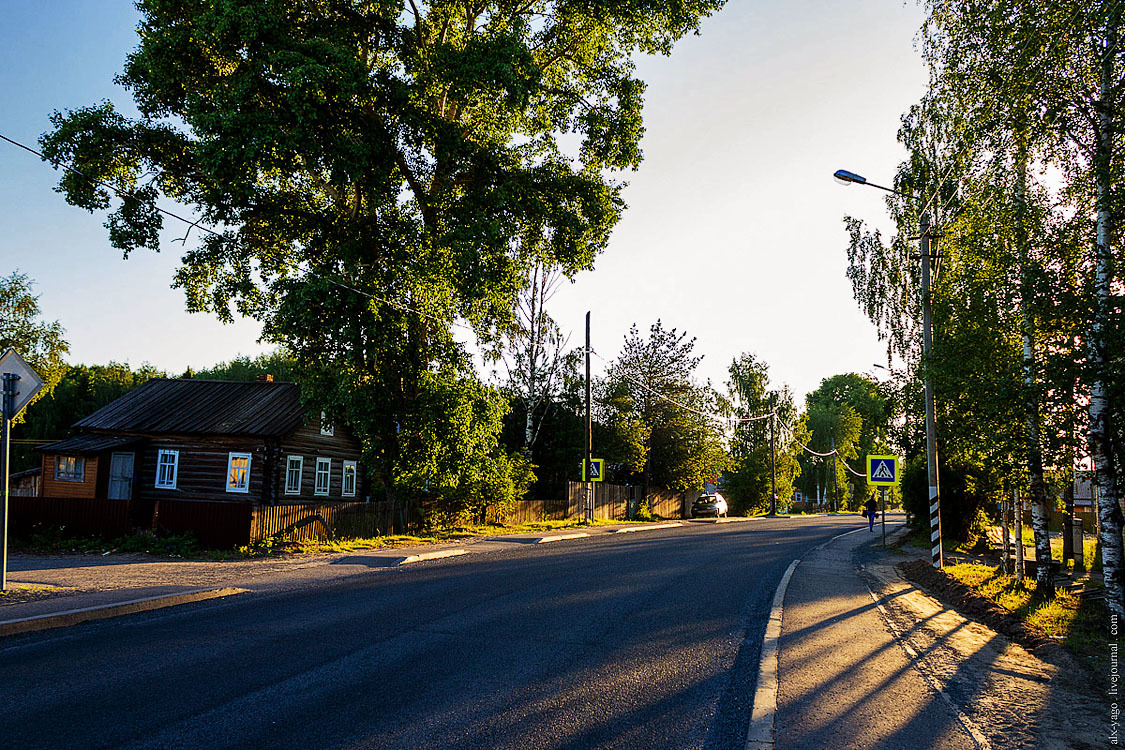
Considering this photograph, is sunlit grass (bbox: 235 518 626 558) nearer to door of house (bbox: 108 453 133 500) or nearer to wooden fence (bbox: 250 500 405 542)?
wooden fence (bbox: 250 500 405 542)

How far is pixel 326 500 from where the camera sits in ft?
99.9

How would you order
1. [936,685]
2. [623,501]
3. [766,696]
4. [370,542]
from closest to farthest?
[766,696], [936,685], [370,542], [623,501]

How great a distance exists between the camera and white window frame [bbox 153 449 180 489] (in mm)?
27750

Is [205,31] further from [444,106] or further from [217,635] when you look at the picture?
[217,635]

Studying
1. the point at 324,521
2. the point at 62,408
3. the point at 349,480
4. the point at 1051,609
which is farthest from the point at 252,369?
the point at 1051,609

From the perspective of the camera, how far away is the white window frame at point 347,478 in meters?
31.7

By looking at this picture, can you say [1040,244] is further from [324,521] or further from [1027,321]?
[324,521]

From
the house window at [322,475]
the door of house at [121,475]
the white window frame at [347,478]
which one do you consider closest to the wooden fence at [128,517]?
the door of house at [121,475]

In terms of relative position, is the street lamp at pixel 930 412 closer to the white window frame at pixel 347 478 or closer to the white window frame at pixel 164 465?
the white window frame at pixel 347 478

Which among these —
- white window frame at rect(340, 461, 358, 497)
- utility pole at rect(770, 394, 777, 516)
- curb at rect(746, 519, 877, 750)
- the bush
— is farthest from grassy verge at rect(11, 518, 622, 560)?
utility pole at rect(770, 394, 777, 516)

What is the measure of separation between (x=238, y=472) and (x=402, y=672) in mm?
23596

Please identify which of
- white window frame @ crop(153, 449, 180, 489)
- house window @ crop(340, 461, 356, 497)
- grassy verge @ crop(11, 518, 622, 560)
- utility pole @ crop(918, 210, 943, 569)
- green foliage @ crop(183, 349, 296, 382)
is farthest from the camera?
green foliage @ crop(183, 349, 296, 382)

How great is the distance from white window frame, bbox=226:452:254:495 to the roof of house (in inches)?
41.6

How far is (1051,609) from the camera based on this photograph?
12.9 meters
